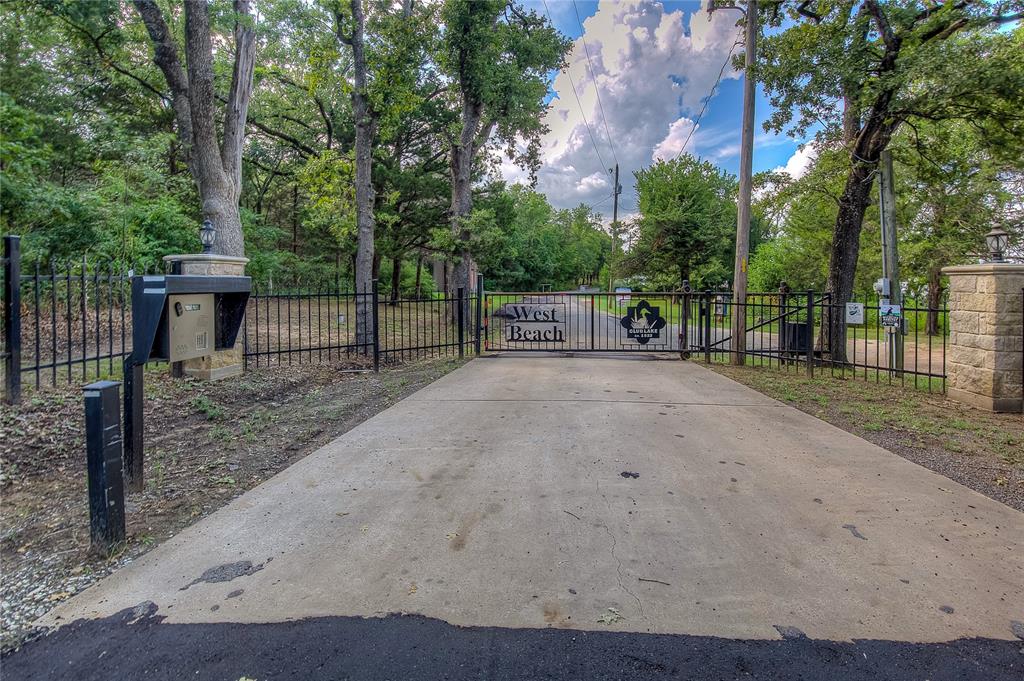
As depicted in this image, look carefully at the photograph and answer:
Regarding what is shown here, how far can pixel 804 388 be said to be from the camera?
7348 mm

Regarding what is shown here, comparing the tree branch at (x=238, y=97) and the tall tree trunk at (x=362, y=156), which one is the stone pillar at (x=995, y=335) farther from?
the tree branch at (x=238, y=97)

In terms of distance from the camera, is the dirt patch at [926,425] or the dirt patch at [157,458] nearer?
the dirt patch at [157,458]

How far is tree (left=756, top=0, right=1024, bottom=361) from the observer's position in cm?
752

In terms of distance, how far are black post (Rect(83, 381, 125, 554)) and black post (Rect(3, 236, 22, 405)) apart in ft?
11.5

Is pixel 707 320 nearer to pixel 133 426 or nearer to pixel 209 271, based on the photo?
pixel 209 271

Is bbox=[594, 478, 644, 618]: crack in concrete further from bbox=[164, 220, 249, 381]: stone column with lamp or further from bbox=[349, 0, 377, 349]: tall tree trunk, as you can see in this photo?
bbox=[349, 0, 377, 349]: tall tree trunk

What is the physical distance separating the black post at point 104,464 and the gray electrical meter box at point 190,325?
2.72ft

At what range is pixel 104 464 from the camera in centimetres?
260

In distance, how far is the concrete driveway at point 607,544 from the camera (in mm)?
2244

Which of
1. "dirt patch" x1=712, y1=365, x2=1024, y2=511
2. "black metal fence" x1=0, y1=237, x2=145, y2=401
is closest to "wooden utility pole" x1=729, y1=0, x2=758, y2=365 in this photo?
"dirt patch" x1=712, y1=365, x2=1024, y2=511

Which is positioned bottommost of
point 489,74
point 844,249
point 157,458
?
point 157,458

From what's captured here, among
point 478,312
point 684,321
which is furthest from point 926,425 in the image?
point 478,312

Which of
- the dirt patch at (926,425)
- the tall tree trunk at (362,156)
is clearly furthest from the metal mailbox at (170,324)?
the tall tree trunk at (362,156)

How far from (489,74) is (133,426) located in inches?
536
